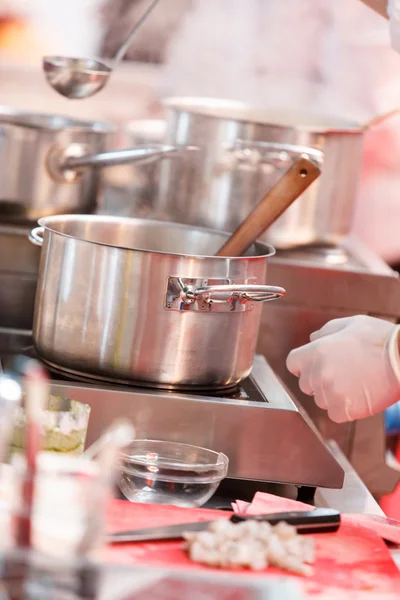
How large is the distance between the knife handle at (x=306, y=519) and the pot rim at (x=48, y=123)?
2.99 ft

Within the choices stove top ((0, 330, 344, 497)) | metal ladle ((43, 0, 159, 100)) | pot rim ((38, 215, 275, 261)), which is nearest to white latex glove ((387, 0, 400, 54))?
pot rim ((38, 215, 275, 261))

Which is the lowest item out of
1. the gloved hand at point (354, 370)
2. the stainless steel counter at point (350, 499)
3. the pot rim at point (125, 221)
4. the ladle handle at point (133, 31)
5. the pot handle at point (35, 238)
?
the stainless steel counter at point (350, 499)

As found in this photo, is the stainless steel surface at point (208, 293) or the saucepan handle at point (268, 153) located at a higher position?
the saucepan handle at point (268, 153)

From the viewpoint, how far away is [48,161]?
1.72 m

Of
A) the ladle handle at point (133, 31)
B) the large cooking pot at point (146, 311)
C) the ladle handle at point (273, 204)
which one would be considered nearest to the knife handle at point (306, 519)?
the large cooking pot at point (146, 311)

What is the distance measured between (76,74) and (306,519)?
98cm

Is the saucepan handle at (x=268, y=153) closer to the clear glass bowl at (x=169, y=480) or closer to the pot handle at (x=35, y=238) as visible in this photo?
the pot handle at (x=35, y=238)

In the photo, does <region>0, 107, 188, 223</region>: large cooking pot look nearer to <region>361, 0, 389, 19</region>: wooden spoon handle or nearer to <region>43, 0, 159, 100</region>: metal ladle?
<region>43, 0, 159, 100</region>: metal ladle

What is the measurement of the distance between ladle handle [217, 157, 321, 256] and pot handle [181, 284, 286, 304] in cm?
19

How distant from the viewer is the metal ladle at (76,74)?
1.69m

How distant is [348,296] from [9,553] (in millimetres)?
1219

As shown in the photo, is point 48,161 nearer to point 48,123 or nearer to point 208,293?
point 48,123

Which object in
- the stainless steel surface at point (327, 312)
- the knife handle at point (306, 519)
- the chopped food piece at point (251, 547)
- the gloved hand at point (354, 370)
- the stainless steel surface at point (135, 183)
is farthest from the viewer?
the stainless steel surface at point (135, 183)

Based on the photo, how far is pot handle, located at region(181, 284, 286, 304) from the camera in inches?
47.2
